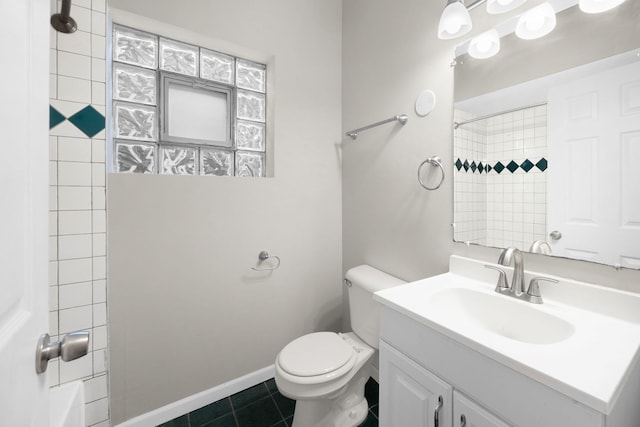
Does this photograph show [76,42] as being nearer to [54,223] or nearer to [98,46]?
[98,46]

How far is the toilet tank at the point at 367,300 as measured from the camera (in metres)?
1.42

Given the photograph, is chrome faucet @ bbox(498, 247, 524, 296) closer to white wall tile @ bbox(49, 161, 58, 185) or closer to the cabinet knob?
the cabinet knob

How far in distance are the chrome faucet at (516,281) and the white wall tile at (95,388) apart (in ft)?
5.85

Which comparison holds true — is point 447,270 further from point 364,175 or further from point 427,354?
point 364,175

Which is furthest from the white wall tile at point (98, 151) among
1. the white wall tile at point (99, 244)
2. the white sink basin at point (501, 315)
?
the white sink basin at point (501, 315)

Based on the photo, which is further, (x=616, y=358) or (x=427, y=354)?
(x=427, y=354)

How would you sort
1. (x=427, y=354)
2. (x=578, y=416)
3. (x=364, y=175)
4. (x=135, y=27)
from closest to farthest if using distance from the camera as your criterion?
1. (x=578, y=416)
2. (x=427, y=354)
3. (x=135, y=27)
4. (x=364, y=175)

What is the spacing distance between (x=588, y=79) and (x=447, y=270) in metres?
0.87

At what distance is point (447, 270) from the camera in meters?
1.30

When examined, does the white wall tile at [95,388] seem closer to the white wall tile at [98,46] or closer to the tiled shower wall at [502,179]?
the white wall tile at [98,46]

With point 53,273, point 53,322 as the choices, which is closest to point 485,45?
point 53,273

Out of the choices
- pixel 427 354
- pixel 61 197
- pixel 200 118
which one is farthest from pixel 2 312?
pixel 200 118

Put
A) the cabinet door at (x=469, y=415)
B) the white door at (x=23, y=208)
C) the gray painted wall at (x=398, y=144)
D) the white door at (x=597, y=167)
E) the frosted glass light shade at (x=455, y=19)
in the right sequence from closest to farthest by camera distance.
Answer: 1. the white door at (x=23, y=208)
2. the cabinet door at (x=469, y=415)
3. the white door at (x=597, y=167)
4. the frosted glass light shade at (x=455, y=19)
5. the gray painted wall at (x=398, y=144)

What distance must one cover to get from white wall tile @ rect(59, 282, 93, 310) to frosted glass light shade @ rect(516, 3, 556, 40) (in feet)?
6.71
